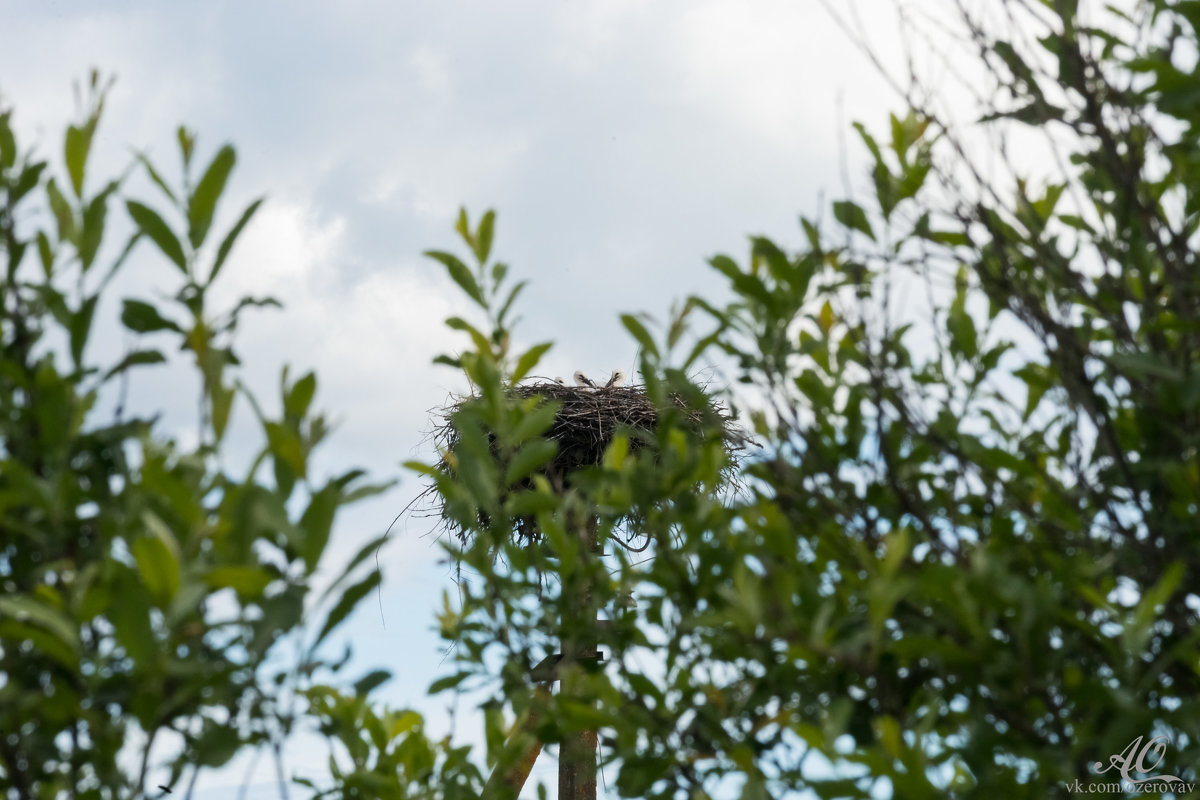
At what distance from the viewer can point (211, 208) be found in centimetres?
119

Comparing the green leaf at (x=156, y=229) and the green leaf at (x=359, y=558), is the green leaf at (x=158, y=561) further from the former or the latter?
the green leaf at (x=156, y=229)

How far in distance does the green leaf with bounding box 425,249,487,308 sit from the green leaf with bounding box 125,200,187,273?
0.45 m

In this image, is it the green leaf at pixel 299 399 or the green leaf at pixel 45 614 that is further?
the green leaf at pixel 299 399

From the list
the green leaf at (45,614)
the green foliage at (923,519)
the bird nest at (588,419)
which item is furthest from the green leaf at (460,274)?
the bird nest at (588,419)

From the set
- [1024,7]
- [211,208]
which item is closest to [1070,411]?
[1024,7]

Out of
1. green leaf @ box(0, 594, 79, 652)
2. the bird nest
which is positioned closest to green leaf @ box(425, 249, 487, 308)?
green leaf @ box(0, 594, 79, 652)

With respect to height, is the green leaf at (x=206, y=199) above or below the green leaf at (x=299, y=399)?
above

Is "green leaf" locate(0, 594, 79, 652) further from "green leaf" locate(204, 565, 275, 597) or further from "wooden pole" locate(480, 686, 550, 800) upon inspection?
"wooden pole" locate(480, 686, 550, 800)

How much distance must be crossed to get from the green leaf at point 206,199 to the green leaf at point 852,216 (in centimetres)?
90

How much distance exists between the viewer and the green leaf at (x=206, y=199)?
1.19m

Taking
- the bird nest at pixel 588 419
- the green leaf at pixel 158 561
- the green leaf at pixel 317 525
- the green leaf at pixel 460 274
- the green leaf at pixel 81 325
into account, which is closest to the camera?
the green leaf at pixel 158 561

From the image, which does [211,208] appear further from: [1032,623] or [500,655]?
[1032,623]

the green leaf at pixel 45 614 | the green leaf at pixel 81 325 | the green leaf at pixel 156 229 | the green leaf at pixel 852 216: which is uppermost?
the green leaf at pixel 852 216

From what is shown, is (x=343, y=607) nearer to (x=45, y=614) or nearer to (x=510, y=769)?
(x=45, y=614)
